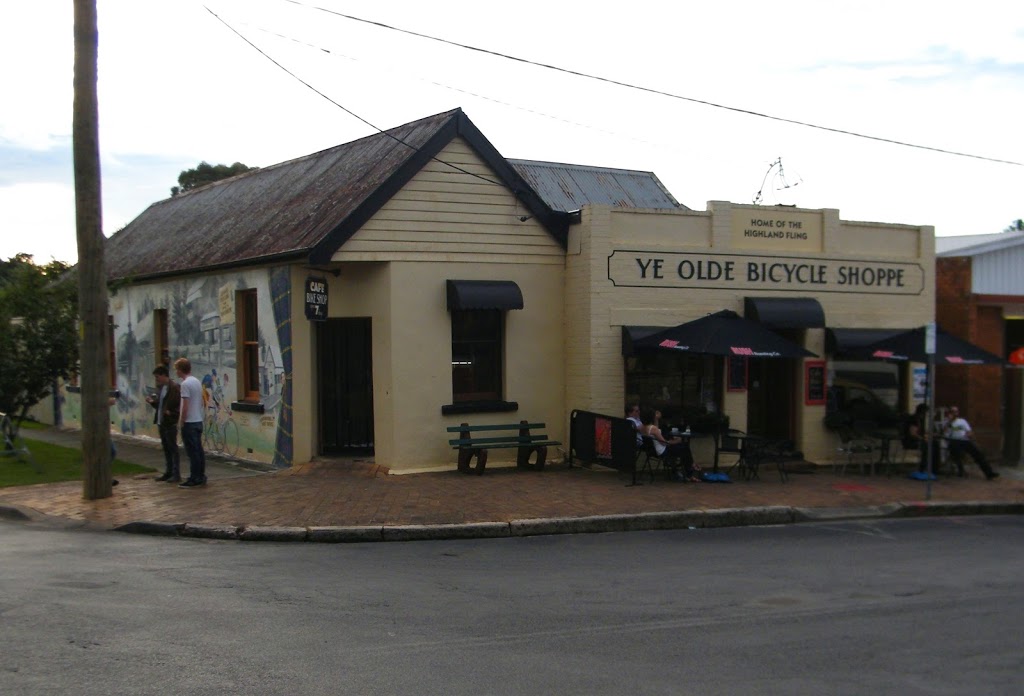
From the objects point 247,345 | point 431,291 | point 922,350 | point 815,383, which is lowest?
point 815,383

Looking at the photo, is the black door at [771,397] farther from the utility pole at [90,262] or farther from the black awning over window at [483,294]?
the utility pole at [90,262]

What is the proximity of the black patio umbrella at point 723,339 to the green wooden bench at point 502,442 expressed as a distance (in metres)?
2.19

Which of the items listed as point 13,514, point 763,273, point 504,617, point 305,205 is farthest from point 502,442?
point 504,617

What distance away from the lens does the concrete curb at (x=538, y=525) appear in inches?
413

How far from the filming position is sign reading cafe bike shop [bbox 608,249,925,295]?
52.0 feet

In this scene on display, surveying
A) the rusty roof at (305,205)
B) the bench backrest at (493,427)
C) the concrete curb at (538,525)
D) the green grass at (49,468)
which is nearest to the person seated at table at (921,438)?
the concrete curb at (538,525)

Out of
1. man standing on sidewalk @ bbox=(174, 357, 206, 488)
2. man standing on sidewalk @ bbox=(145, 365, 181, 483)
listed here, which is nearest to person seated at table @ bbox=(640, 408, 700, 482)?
man standing on sidewalk @ bbox=(174, 357, 206, 488)

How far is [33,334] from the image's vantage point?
51.1 feet

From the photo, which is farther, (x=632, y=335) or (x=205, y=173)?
(x=205, y=173)

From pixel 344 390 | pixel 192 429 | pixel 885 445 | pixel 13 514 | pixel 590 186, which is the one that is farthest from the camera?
pixel 590 186

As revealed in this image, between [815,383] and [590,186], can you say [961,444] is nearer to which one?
[815,383]

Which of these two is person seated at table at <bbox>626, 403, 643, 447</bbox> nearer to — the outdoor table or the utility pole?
the outdoor table

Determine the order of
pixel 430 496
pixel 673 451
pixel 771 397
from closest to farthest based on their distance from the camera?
pixel 430 496 < pixel 673 451 < pixel 771 397

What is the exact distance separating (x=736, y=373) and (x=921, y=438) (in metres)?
3.66
